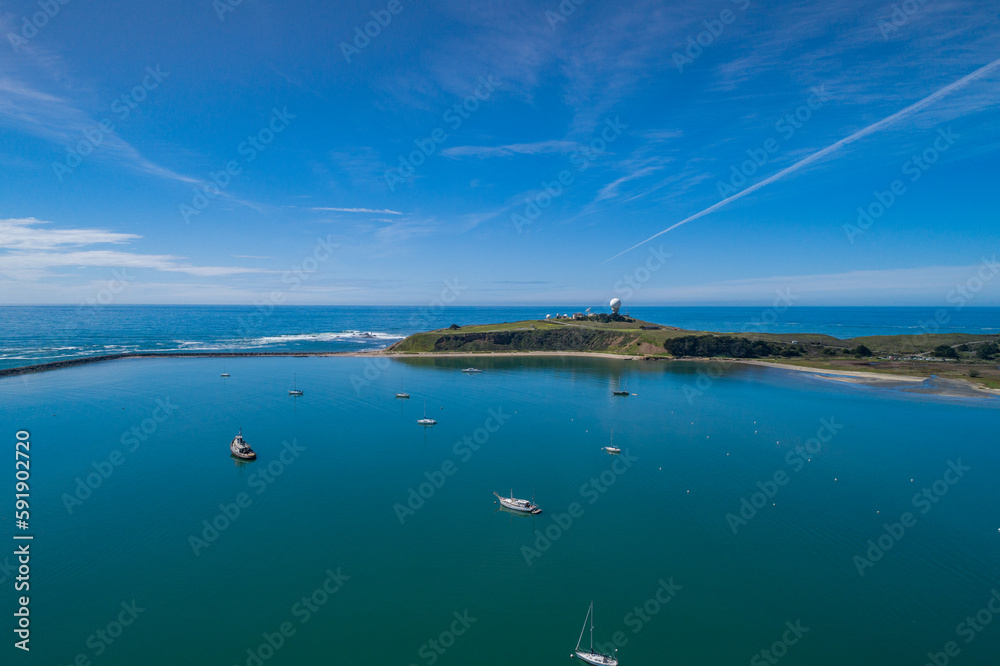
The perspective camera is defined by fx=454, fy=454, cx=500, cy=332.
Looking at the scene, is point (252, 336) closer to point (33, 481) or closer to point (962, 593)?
point (33, 481)

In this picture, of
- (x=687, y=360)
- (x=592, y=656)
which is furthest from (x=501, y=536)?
(x=687, y=360)

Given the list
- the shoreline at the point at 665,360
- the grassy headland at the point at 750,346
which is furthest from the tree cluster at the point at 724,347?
the shoreline at the point at 665,360

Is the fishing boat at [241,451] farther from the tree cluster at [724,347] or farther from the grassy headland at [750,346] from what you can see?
the tree cluster at [724,347]

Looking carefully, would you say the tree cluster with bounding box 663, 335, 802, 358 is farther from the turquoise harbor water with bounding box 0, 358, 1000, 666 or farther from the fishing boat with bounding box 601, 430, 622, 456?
the fishing boat with bounding box 601, 430, 622, 456

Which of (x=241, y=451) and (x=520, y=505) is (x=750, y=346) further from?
(x=241, y=451)

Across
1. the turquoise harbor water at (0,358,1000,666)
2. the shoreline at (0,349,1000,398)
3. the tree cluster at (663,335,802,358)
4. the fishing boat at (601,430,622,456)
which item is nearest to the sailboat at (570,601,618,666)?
the turquoise harbor water at (0,358,1000,666)
